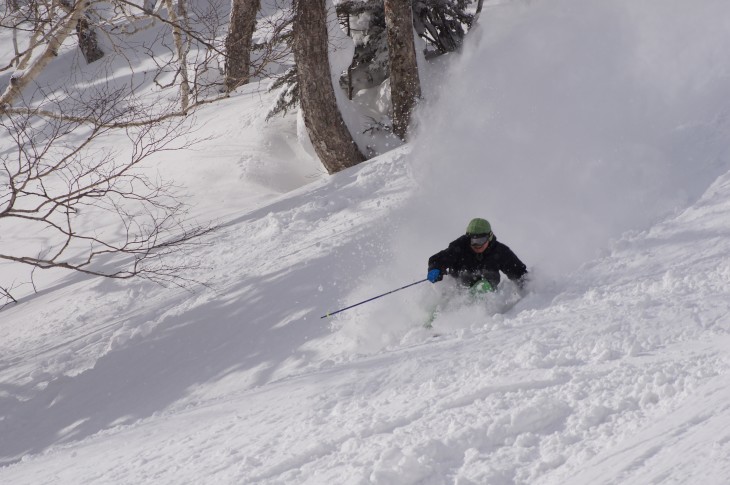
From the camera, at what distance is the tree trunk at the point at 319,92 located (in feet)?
36.8

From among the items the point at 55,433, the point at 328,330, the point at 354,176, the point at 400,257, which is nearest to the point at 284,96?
the point at 354,176

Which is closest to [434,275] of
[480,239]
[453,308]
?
[453,308]

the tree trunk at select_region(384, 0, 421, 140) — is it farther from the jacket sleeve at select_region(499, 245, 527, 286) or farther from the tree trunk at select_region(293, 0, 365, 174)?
the jacket sleeve at select_region(499, 245, 527, 286)

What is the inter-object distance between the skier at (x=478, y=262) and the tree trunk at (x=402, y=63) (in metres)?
5.71

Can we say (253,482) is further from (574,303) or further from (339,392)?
(574,303)

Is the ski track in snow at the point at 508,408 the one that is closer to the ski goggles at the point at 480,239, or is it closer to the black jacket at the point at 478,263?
the black jacket at the point at 478,263

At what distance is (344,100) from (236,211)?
2736mm

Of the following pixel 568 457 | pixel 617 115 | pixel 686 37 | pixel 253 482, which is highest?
pixel 686 37

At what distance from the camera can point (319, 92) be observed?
11.8 m

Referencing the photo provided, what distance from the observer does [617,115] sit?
10406mm

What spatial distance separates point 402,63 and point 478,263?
6103mm

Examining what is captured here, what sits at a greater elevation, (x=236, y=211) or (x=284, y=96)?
(x=284, y=96)

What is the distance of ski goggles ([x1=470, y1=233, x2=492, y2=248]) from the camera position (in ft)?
23.4

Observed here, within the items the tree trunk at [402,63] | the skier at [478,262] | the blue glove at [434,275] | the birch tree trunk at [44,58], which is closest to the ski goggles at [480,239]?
the skier at [478,262]
